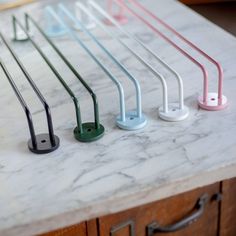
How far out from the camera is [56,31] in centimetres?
119

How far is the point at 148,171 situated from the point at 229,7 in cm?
98

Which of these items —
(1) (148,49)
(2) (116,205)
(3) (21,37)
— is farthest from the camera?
(3) (21,37)

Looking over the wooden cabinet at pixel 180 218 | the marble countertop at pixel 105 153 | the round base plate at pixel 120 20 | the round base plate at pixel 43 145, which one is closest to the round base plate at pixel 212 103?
the marble countertop at pixel 105 153

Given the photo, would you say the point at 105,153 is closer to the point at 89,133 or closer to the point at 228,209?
the point at 89,133

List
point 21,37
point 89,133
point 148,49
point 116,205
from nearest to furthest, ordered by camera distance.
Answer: point 116,205, point 89,133, point 148,49, point 21,37

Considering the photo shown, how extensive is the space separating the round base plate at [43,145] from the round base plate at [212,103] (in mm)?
244

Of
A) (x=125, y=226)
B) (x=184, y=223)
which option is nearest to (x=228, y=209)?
(x=184, y=223)

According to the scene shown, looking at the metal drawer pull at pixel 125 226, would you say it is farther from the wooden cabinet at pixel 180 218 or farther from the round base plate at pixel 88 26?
the round base plate at pixel 88 26

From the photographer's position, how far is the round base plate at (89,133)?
0.81 metres

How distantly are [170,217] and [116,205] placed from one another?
211mm

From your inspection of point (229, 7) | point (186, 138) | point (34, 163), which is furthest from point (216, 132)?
point (229, 7)

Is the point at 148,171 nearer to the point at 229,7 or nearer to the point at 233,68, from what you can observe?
the point at 233,68

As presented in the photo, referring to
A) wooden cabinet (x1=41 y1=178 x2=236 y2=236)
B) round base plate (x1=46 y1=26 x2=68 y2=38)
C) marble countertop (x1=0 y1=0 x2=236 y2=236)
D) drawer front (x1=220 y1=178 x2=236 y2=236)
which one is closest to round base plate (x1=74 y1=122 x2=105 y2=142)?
marble countertop (x1=0 y1=0 x2=236 y2=236)

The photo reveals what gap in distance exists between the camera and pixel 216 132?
2.68ft
